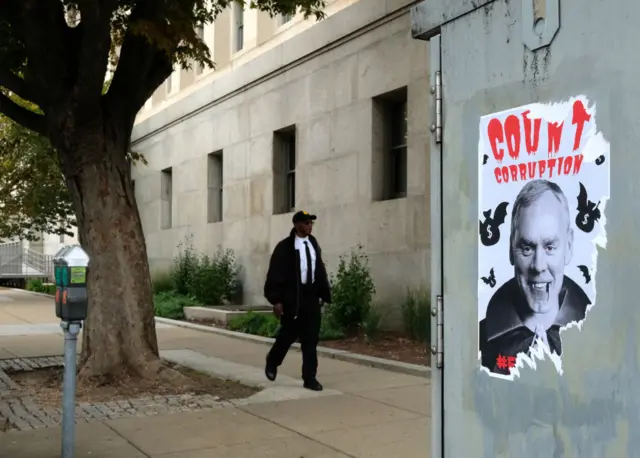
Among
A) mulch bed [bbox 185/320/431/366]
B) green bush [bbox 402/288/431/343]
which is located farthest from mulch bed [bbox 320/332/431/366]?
green bush [bbox 402/288/431/343]

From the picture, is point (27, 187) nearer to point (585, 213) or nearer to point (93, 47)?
point (93, 47)

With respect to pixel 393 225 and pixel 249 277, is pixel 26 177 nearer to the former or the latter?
pixel 249 277

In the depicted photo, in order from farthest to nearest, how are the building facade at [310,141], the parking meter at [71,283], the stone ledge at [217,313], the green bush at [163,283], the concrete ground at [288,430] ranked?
the green bush at [163,283]
the stone ledge at [217,313]
the building facade at [310,141]
the concrete ground at [288,430]
the parking meter at [71,283]

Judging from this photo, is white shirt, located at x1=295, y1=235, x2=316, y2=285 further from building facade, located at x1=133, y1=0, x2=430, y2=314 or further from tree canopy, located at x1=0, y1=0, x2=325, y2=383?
building facade, located at x1=133, y1=0, x2=430, y2=314

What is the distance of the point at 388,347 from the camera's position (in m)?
10.5

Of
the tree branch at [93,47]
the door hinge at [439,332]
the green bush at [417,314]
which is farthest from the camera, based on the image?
the green bush at [417,314]

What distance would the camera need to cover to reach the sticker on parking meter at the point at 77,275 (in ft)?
14.9

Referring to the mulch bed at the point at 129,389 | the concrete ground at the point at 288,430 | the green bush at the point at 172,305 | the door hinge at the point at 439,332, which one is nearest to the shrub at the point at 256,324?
the green bush at the point at 172,305

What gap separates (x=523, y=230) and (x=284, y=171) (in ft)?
46.3

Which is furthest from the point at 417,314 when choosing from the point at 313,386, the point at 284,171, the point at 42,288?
the point at 42,288

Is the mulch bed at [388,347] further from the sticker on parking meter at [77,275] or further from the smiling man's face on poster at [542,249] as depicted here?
the smiling man's face on poster at [542,249]

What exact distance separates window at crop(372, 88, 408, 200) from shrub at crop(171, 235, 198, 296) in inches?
275

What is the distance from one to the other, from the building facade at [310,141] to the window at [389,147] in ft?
0.08

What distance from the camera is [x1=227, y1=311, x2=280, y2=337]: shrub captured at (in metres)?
12.3
